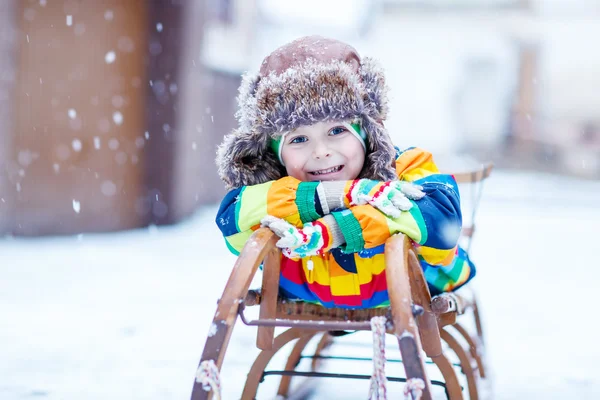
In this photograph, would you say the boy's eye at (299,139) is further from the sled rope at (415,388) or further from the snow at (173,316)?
the snow at (173,316)

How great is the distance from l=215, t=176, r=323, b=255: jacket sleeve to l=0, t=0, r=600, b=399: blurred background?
996mm

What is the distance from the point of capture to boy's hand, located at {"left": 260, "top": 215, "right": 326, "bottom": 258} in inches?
56.2

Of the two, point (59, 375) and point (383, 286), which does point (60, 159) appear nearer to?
point (59, 375)

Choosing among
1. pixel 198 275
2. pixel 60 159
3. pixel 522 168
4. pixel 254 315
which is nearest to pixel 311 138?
pixel 254 315

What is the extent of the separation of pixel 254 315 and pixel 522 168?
10259 mm

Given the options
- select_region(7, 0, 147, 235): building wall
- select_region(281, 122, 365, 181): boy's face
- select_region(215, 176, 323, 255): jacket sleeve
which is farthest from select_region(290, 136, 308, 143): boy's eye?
select_region(7, 0, 147, 235): building wall

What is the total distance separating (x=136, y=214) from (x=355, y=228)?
4.40 meters

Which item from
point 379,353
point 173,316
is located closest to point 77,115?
point 173,316

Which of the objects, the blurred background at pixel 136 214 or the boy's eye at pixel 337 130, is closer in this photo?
the boy's eye at pixel 337 130

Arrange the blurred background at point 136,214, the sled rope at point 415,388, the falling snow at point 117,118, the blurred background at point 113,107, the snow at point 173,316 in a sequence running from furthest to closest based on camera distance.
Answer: the falling snow at point 117,118
the blurred background at point 113,107
the blurred background at point 136,214
the snow at point 173,316
the sled rope at point 415,388

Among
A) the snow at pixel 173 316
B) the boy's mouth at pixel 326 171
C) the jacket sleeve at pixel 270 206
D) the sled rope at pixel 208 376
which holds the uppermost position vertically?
the boy's mouth at pixel 326 171

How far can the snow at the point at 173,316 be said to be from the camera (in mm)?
2414

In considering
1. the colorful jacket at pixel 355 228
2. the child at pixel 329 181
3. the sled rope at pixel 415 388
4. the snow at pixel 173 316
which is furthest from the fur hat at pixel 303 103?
the snow at pixel 173 316

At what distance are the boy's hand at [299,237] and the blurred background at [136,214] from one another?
1.11 m
